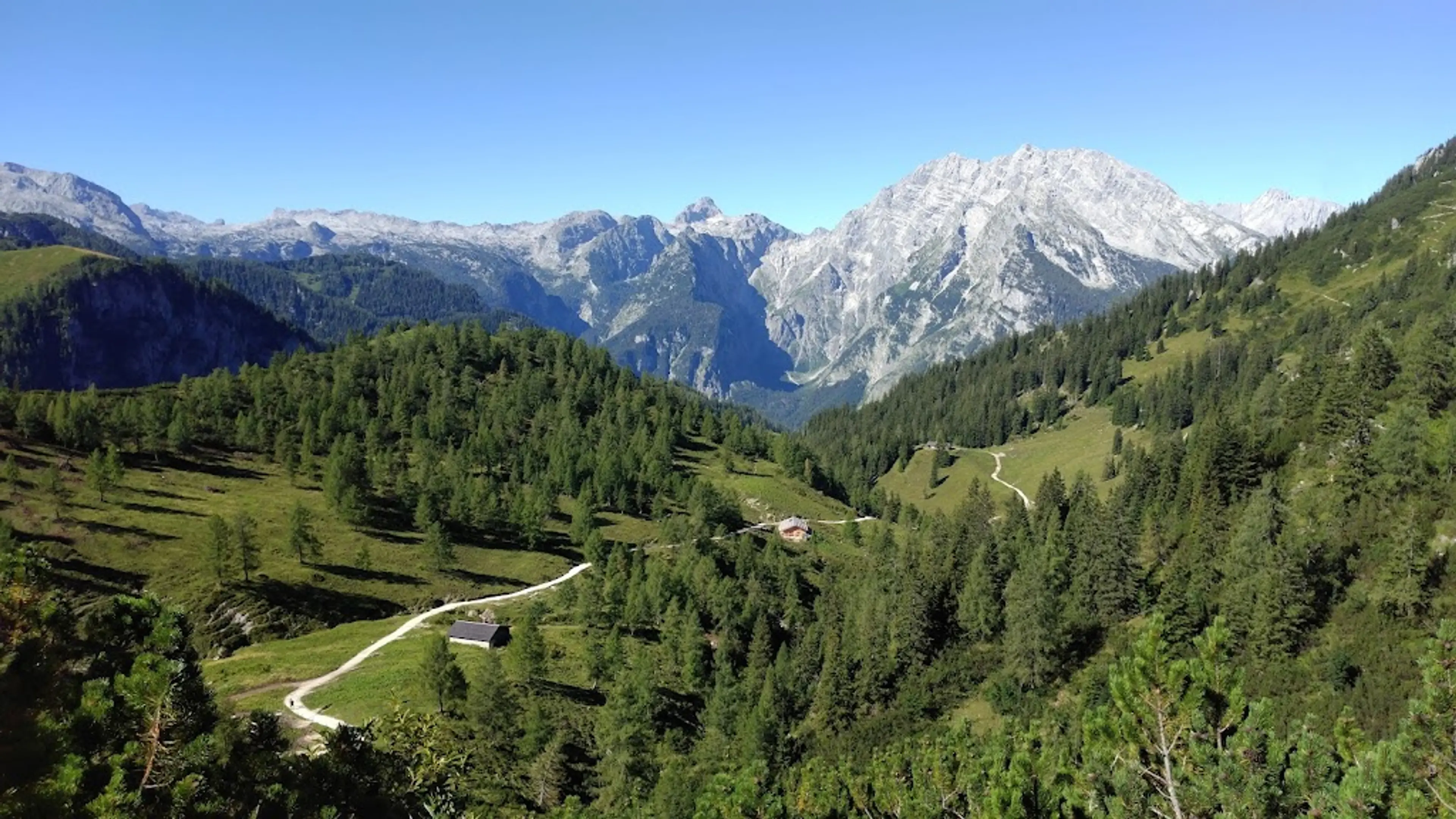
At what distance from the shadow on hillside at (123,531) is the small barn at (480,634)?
46526 millimetres

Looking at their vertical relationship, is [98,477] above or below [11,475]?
above

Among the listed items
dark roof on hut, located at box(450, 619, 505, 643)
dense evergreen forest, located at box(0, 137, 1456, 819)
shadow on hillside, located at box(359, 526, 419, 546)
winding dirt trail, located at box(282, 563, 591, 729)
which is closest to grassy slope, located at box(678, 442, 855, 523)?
dense evergreen forest, located at box(0, 137, 1456, 819)

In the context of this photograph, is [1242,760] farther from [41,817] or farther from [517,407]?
[517,407]

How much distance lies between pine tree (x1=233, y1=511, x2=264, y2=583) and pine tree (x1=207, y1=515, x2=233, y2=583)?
32.5 inches

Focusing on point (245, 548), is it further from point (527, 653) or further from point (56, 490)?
point (527, 653)

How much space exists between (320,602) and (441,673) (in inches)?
A: 1739

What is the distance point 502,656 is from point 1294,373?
186601 mm

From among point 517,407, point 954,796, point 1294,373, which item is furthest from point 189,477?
point 1294,373

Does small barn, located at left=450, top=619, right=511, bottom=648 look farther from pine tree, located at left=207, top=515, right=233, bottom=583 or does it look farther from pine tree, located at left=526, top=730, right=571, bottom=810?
pine tree, located at left=207, top=515, right=233, bottom=583

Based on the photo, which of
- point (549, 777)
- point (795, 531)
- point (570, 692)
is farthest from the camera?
point (795, 531)

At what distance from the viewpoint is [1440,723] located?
60.2 feet

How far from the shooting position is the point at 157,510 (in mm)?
110625

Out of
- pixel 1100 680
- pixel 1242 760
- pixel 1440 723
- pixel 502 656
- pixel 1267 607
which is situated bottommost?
pixel 502 656

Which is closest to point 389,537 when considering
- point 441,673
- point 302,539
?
point 302,539
